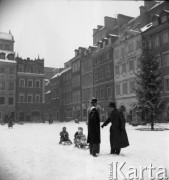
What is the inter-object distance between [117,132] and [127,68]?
12.8 m

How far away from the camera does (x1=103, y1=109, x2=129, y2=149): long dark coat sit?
5.23 metres

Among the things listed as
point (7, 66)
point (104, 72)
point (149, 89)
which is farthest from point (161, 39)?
point (7, 66)

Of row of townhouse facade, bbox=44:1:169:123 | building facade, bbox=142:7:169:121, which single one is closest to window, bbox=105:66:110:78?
row of townhouse facade, bbox=44:1:169:123

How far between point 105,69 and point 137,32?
13.6 ft

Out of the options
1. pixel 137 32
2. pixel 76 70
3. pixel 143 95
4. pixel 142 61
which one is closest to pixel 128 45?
pixel 137 32

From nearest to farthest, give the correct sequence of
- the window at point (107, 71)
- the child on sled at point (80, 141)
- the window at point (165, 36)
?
the child on sled at point (80, 141)
the window at point (165, 36)
the window at point (107, 71)

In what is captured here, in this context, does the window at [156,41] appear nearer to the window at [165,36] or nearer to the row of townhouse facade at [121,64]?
the row of townhouse facade at [121,64]

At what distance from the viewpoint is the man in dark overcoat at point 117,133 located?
5215 millimetres

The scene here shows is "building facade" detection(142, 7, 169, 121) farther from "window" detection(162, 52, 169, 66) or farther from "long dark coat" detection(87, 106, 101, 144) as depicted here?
"long dark coat" detection(87, 106, 101, 144)

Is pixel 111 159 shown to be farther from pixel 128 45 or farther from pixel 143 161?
pixel 128 45

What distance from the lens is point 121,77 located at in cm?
1894

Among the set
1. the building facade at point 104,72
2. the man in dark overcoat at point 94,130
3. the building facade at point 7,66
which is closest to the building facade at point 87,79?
the building facade at point 104,72

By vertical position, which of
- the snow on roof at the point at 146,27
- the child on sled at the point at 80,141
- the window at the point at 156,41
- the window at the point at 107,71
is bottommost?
the child on sled at the point at 80,141

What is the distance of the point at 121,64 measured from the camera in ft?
59.9
